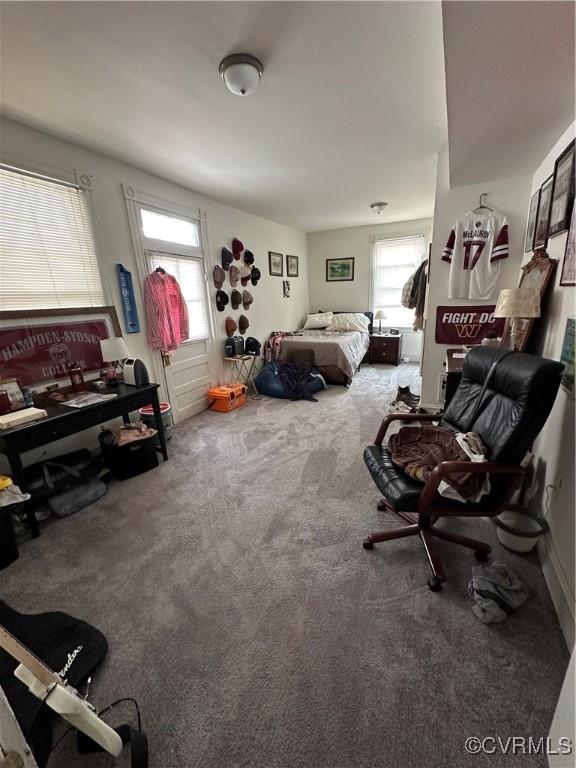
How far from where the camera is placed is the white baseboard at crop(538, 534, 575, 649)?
124 cm

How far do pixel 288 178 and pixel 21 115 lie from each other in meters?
2.22

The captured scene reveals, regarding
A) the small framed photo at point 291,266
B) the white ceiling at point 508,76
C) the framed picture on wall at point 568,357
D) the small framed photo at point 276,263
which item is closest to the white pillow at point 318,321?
the small framed photo at point 291,266

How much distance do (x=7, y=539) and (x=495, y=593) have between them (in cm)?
256

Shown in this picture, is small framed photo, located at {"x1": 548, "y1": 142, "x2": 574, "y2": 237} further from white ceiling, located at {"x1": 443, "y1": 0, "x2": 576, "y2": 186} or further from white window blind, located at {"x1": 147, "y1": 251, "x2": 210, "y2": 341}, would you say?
white window blind, located at {"x1": 147, "y1": 251, "x2": 210, "y2": 341}

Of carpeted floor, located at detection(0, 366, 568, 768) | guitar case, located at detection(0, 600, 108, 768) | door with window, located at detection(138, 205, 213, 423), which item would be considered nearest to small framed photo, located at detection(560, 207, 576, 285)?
carpeted floor, located at detection(0, 366, 568, 768)

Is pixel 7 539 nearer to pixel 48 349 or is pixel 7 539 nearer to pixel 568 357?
pixel 48 349

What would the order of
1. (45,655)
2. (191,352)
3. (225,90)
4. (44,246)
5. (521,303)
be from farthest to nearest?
(191,352) → (44,246) → (521,303) → (225,90) → (45,655)

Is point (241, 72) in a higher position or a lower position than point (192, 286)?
higher

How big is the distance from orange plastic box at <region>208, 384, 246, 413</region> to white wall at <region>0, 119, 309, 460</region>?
2.20 feet

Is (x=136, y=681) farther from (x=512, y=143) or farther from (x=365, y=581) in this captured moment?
(x=512, y=143)

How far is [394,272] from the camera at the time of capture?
5.98 meters

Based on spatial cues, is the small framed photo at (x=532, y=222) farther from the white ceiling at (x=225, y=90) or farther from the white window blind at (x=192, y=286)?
the white window blind at (x=192, y=286)

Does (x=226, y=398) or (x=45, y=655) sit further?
(x=226, y=398)

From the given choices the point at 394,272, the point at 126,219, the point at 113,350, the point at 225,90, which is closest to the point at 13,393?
the point at 113,350
